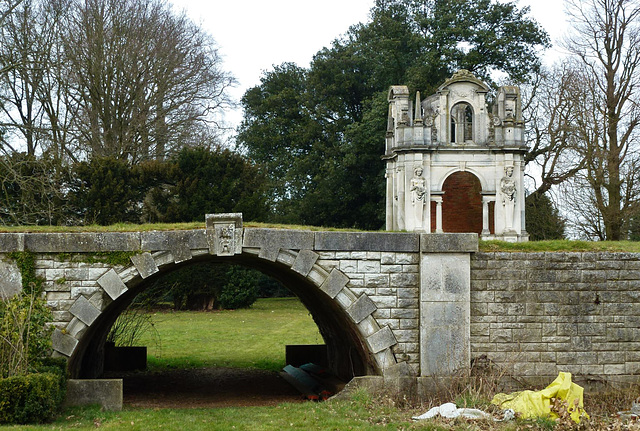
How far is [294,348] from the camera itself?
60.0 ft

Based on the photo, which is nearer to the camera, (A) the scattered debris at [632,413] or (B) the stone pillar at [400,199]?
(A) the scattered debris at [632,413]

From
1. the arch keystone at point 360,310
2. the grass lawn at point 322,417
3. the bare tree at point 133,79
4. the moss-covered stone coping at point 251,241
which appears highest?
the bare tree at point 133,79

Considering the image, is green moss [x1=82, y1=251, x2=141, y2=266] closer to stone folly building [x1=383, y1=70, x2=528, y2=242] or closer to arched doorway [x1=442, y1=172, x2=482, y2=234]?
stone folly building [x1=383, y1=70, x2=528, y2=242]

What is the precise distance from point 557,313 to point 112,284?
672cm

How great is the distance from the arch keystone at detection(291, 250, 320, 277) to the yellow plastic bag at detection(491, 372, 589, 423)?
10.6 feet

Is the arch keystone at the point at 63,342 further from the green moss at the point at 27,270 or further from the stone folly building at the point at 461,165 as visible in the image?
the stone folly building at the point at 461,165

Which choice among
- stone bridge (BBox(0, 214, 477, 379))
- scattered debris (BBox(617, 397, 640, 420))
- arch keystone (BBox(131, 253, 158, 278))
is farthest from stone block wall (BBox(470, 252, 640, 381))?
arch keystone (BBox(131, 253, 158, 278))

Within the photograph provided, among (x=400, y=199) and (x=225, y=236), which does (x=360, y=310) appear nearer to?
(x=225, y=236)

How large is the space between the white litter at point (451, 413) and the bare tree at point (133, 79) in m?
20.4

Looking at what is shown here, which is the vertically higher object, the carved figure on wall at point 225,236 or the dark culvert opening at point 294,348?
the carved figure on wall at point 225,236

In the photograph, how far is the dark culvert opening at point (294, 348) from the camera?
12992mm

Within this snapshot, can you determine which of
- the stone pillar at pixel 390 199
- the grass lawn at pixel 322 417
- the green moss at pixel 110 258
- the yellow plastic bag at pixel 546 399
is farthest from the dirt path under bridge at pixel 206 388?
the stone pillar at pixel 390 199

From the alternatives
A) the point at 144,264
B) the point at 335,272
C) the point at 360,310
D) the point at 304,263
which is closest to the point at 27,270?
the point at 144,264

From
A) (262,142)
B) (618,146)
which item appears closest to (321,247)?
(618,146)
